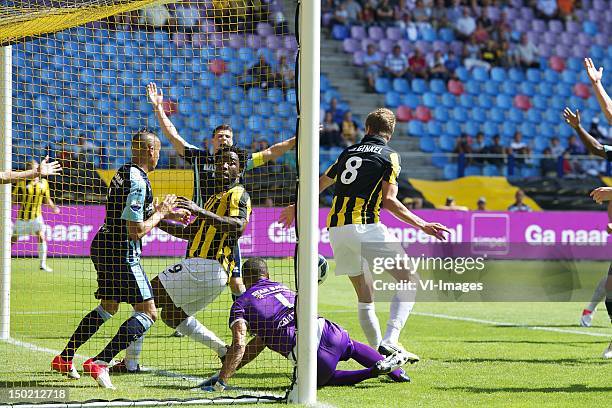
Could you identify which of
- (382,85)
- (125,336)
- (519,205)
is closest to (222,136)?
(125,336)

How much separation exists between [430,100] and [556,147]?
12.6 feet

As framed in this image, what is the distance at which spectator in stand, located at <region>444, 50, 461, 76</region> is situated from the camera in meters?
29.0

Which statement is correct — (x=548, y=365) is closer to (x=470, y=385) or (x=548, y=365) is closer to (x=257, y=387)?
(x=470, y=385)

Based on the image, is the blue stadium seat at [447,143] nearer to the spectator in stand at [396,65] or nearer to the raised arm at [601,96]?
the spectator in stand at [396,65]

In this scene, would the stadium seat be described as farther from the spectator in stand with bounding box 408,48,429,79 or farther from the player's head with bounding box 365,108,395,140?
the player's head with bounding box 365,108,395,140

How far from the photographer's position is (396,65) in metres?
28.5

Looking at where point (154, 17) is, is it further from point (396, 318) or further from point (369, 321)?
point (396, 318)

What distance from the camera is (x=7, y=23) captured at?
7.62 metres

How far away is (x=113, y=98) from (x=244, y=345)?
486 inches

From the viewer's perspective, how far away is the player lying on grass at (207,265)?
7629 millimetres

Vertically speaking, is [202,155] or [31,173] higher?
[202,155]

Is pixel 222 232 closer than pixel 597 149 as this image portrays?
Yes

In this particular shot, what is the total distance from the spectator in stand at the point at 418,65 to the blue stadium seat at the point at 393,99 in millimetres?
987

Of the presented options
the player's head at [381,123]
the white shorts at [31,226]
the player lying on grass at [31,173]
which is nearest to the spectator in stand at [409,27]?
the white shorts at [31,226]
